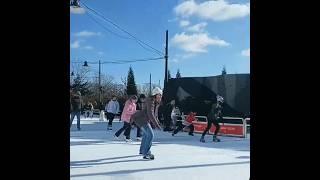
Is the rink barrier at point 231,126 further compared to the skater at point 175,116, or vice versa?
the skater at point 175,116

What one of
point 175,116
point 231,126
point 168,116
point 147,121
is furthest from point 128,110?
point 168,116

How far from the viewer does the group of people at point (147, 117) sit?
8266 mm

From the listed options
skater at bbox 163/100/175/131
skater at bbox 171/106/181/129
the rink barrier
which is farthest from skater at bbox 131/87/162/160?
skater at bbox 163/100/175/131

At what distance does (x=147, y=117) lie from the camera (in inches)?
329

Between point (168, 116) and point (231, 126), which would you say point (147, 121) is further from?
point (168, 116)

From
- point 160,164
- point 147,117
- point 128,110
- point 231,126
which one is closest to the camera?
point 160,164

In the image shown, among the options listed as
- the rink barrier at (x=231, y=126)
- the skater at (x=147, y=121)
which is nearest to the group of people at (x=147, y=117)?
the skater at (x=147, y=121)

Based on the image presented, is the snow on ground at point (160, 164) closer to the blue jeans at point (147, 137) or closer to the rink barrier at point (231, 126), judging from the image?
the blue jeans at point (147, 137)

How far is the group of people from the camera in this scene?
8266 mm

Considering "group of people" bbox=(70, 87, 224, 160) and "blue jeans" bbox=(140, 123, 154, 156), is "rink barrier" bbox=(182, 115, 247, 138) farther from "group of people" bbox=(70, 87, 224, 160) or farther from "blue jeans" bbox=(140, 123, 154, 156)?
"blue jeans" bbox=(140, 123, 154, 156)

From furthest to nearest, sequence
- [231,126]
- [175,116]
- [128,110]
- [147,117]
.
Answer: [175,116]
[231,126]
[128,110]
[147,117]
